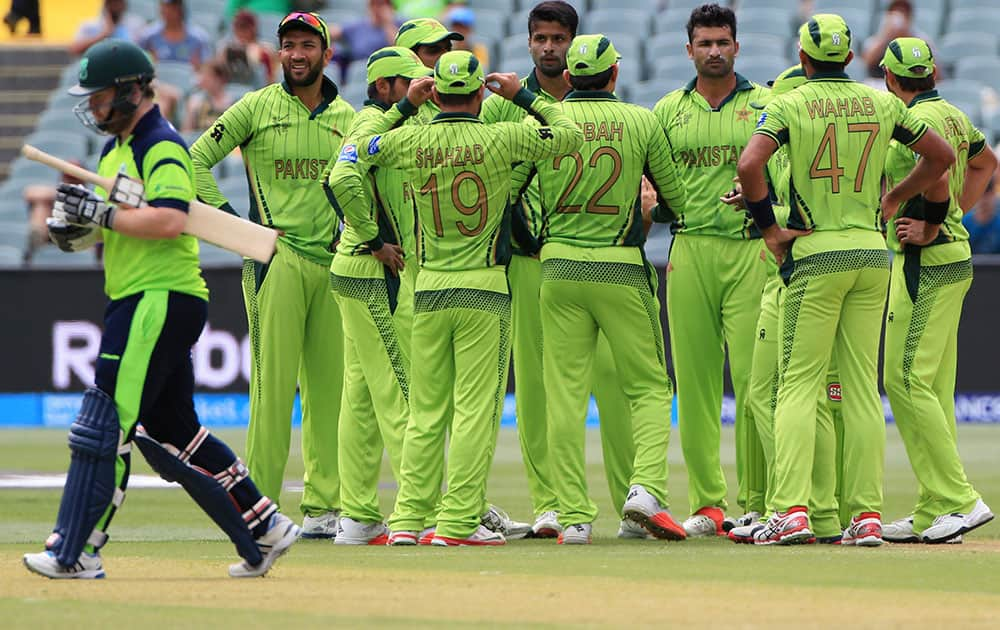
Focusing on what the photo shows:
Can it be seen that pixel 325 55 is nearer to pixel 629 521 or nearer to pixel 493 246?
pixel 493 246

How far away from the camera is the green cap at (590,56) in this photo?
918cm

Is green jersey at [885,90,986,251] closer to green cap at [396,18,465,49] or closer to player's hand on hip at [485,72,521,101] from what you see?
player's hand on hip at [485,72,521,101]

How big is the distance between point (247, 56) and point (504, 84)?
1264 centimetres

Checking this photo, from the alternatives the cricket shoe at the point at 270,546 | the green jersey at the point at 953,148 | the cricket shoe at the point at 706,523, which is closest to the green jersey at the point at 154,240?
the cricket shoe at the point at 270,546

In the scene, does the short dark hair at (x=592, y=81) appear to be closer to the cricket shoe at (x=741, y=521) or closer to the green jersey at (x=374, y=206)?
the green jersey at (x=374, y=206)

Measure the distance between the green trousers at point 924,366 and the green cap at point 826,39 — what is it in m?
1.20

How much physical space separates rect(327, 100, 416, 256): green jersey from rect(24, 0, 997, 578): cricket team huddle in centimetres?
1

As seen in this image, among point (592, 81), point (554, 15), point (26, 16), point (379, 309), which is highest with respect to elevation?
point (26, 16)

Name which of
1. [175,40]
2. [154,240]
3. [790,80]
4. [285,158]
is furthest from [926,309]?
[175,40]

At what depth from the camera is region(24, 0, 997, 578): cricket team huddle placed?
29.0 feet

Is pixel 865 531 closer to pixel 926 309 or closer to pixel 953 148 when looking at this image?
pixel 926 309

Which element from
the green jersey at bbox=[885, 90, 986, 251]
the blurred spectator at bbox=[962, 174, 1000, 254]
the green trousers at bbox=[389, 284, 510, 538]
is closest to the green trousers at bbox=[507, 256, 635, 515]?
the green trousers at bbox=[389, 284, 510, 538]

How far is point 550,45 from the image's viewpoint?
986 centimetres

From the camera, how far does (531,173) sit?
938 centimetres
